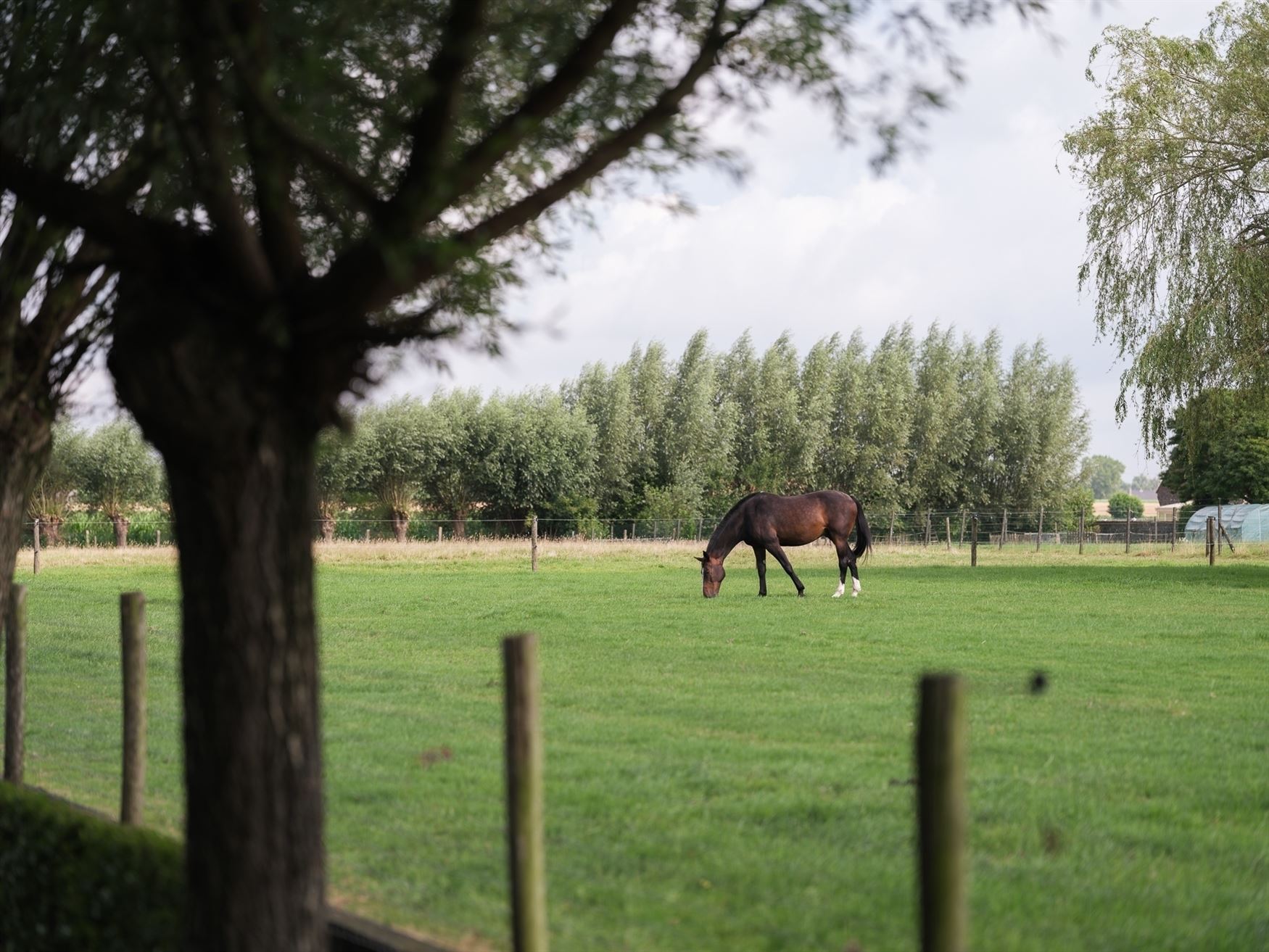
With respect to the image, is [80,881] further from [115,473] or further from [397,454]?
[115,473]

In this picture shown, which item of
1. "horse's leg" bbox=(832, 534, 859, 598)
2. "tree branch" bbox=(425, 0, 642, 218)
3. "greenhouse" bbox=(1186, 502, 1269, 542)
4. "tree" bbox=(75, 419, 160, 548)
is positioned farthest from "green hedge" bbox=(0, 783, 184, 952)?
"greenhouse" bbox=(1186, 502, 1269, 542)

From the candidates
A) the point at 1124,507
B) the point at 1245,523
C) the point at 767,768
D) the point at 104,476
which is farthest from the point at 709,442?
the point at 767,768

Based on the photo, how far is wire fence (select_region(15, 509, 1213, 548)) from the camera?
47800mm

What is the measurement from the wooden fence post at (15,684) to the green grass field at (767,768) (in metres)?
0.33

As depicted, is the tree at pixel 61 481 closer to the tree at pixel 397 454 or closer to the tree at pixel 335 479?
the tree at pixel 335 479

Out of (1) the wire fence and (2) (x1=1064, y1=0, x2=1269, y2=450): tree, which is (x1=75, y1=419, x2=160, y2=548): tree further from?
(2) (x1=1064, y1=0, x2=1269, y2=450): tree

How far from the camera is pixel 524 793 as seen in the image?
3926mm

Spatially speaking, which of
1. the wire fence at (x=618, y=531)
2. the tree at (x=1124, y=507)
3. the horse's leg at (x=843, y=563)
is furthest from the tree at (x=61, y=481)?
the tree at (x=1124, y=507)

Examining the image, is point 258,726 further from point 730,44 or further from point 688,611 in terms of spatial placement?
point 688,611

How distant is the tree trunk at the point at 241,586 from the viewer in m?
3.96

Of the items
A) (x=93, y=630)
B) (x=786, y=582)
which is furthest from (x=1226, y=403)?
(x=93, y=630)

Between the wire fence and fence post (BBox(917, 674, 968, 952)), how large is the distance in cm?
4180

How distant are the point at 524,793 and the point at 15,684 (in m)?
4.64

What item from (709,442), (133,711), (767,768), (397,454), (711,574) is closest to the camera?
(133,711)
